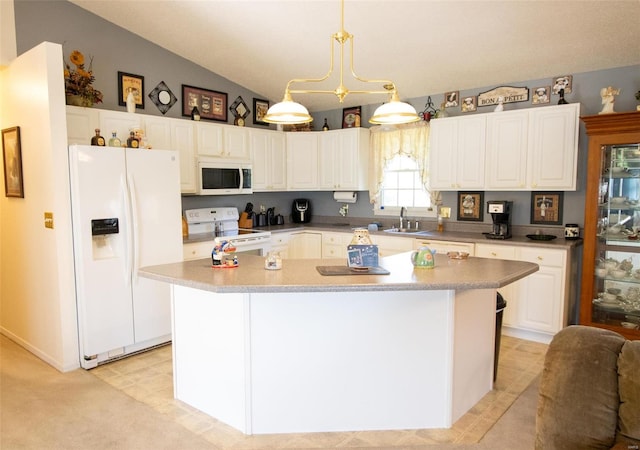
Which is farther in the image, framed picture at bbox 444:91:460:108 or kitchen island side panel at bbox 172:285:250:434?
framed picture at bbox 444:91:460:108

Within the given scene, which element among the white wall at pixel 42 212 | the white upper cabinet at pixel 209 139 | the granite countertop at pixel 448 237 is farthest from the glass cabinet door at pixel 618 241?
the white wall at pixel 42 212

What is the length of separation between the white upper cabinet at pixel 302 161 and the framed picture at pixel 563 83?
2764 millimetres

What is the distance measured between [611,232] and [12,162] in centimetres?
527

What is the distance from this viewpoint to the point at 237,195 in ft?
18.4

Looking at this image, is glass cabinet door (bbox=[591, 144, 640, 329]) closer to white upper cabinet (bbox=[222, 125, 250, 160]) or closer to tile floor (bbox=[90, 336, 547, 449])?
tile floor (bbox=[90, 336, 547, 449])

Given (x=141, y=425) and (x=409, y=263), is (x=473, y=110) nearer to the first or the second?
(x=409, y=263)

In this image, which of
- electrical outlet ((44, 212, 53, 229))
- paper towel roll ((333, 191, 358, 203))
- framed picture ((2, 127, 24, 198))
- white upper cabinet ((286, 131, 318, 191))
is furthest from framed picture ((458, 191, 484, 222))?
framed picture ((2, 127, 24, 198))

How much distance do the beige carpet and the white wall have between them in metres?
0.42

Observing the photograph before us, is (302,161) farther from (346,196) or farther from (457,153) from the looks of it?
(457,153)

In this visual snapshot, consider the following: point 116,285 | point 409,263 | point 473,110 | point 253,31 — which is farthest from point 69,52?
point 473,110

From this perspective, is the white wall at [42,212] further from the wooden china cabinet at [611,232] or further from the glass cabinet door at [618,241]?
the glass cabinet door at [618,241]

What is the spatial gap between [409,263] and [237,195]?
10.6 ft

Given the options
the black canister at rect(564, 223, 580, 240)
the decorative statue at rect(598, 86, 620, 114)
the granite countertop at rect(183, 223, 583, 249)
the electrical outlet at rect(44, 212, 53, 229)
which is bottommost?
the granite countertop at rect(183, 223, 583, 249)

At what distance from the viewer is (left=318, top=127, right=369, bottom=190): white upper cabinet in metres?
5.49
